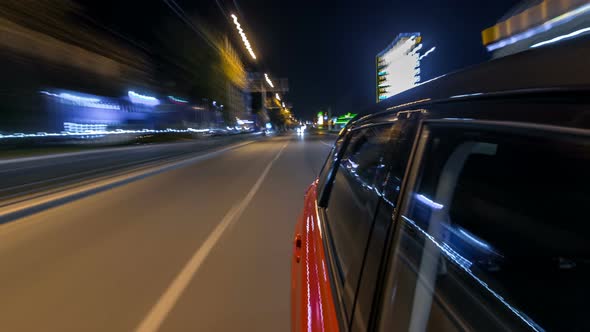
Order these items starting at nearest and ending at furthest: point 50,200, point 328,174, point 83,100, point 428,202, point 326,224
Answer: point 428,202
point 326,224
point 328,174
point 50,200
point 83,100

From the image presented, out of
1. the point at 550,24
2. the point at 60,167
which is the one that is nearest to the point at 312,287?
the point at 550,24

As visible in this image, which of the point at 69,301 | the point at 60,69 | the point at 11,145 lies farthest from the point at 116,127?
the point at 69,301

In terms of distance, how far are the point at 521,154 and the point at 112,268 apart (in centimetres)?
425

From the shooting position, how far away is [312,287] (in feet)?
5.05

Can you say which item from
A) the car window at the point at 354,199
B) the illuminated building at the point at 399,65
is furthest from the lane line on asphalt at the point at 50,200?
the illuminated building at the point at 399,65

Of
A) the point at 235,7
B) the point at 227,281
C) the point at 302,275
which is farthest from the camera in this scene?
the point at 235,7

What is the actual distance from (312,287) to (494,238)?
0.86 m

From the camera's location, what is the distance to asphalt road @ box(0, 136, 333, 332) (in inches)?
111

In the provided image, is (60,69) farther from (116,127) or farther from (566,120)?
(566,120)

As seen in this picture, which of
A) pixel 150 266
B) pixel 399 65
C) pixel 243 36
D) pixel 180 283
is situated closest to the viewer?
pixel 180 283

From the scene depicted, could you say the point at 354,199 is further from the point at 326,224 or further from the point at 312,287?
the point at 312,287

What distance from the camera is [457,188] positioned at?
1.10 metres

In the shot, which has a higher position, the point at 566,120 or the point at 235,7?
the point at 235,7

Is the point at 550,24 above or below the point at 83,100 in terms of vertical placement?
below
